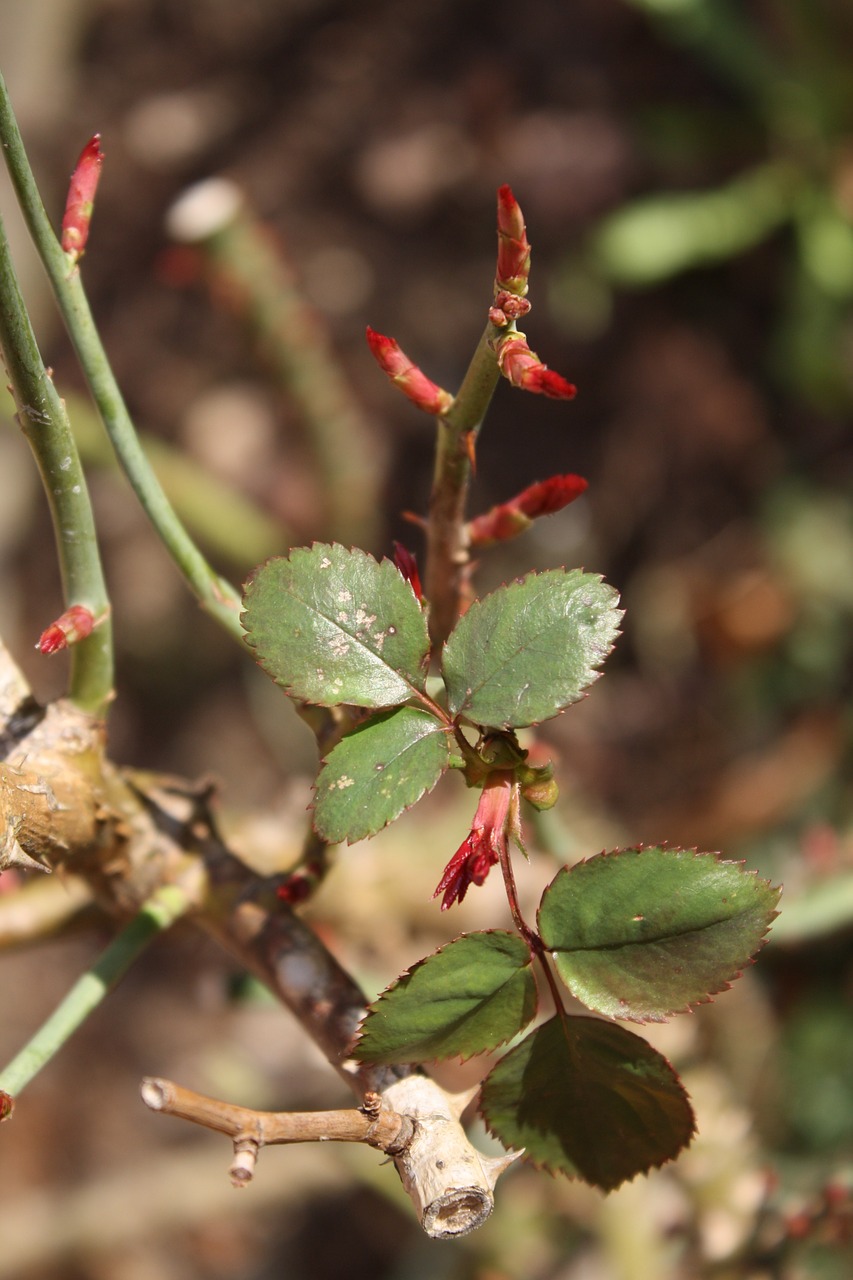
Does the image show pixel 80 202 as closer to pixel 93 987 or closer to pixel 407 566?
pixel 407 566

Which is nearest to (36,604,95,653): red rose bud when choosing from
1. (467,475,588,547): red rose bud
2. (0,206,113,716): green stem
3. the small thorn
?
(0,206,113,716): green stem

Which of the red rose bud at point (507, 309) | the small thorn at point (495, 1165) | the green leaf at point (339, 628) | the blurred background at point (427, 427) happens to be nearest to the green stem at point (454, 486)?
the red rose bud at point (507, 309)

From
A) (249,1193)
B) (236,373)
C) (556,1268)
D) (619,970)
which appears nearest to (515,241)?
(619,970)

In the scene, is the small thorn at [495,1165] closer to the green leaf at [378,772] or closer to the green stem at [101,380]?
the green leaf at [378,772]

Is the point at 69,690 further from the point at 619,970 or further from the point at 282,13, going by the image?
the point at 282,13

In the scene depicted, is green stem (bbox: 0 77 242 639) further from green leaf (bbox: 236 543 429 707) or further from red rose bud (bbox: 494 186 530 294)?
red rose bud (bbox: 494 186 530 294)
